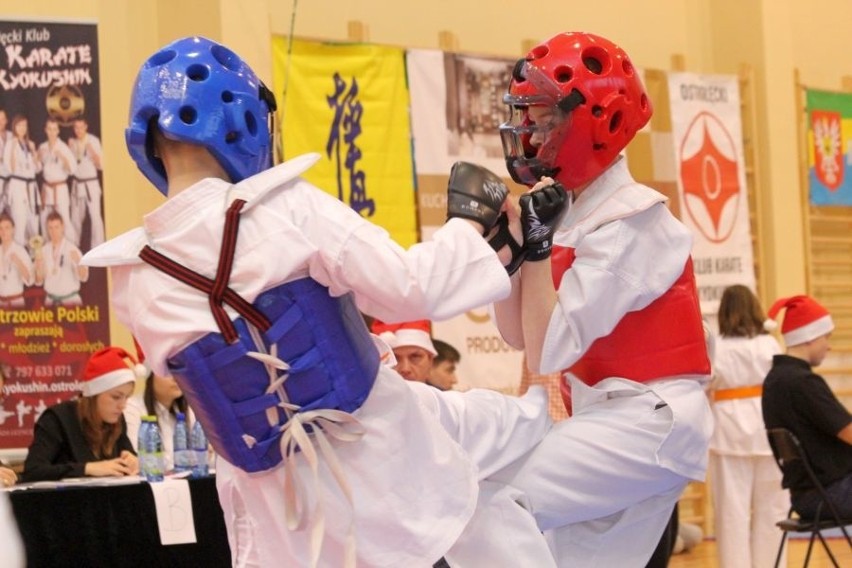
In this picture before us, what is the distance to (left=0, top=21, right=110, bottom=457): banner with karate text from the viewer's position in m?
7.63

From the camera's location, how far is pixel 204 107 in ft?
8.49

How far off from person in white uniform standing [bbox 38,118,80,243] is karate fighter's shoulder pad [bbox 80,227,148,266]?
17.1ft

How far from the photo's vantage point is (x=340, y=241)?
2.49 m

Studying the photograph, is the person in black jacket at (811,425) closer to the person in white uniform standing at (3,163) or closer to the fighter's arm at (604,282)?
the fighter's arm at (604,282)

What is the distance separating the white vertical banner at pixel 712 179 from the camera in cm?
1045

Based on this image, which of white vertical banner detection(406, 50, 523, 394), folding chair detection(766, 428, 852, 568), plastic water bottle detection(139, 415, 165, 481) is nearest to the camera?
plastic water bottle detection(139, 415, 165, 481)

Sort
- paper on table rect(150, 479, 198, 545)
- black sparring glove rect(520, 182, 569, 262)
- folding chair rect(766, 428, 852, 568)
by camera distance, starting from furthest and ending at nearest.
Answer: folding chair rect(766, 428, 852, 568) → paper on table rect(150, 479, 198, 545) → black sparring glove rect(520, 182, 569, 262)

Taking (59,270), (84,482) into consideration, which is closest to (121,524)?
(84,482)

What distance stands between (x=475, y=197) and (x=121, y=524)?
3.27 metres

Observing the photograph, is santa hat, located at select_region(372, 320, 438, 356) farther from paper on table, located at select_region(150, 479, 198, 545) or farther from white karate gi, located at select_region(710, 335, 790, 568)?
white karate gi, located at select_region(710, 335, 790, 568)

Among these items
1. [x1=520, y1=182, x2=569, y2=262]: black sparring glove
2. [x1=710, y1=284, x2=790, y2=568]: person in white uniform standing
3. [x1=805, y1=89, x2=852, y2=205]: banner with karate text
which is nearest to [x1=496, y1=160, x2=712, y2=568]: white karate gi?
[x1=520, y1=182, x2=569, y2=262]: black sparring glove

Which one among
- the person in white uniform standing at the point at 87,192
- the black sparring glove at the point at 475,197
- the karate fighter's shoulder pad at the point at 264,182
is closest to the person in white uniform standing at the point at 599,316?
the black sparring glove at the point at 475,197

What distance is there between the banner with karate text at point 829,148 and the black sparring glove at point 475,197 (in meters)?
9.22

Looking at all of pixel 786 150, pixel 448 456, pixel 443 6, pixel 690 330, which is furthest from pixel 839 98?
pixel 448 456
